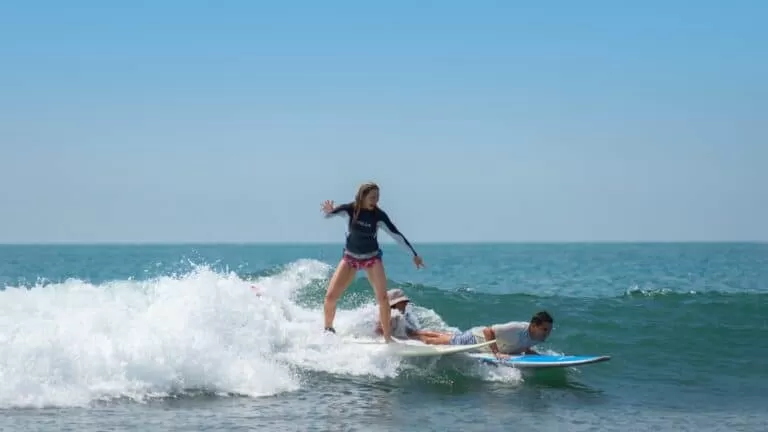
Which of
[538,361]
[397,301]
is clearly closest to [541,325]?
[538,361]

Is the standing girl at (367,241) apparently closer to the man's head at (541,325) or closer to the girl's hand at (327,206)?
the girl's hand at (327,206)

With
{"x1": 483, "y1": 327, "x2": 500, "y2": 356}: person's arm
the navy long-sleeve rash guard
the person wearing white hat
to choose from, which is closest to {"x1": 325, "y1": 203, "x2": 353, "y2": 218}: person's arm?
the navy long-sleeve rash guard

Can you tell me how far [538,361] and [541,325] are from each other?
0.49 meters

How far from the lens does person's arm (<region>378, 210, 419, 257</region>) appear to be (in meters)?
12.7

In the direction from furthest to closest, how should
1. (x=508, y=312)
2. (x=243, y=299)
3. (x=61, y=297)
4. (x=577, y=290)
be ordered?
(x=577, y=290)
(x=508, y=312)
(x=61, y=297)
(x=243, y=299)

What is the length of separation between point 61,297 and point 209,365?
5126 mm

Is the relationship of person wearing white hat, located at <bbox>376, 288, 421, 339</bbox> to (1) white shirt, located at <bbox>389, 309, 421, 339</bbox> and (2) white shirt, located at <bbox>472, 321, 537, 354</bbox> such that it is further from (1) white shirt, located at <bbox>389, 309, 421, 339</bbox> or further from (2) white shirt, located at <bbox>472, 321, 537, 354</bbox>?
(2) white shirt, located at <bbox>472, 321, 537, 354</bbox>

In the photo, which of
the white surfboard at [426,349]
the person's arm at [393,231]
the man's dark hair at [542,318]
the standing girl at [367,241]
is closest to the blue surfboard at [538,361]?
the white surfboard at [426,349]

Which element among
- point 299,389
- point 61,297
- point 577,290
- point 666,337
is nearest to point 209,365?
point 299,389

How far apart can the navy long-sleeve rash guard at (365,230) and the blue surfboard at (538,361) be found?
1.65 m

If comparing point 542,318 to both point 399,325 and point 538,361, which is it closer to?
point 538,361

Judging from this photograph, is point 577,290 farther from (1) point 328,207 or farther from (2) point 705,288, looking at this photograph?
(1) point 328,207

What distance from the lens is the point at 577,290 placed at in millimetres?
30438

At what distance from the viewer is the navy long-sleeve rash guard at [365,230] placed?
12.6 m
